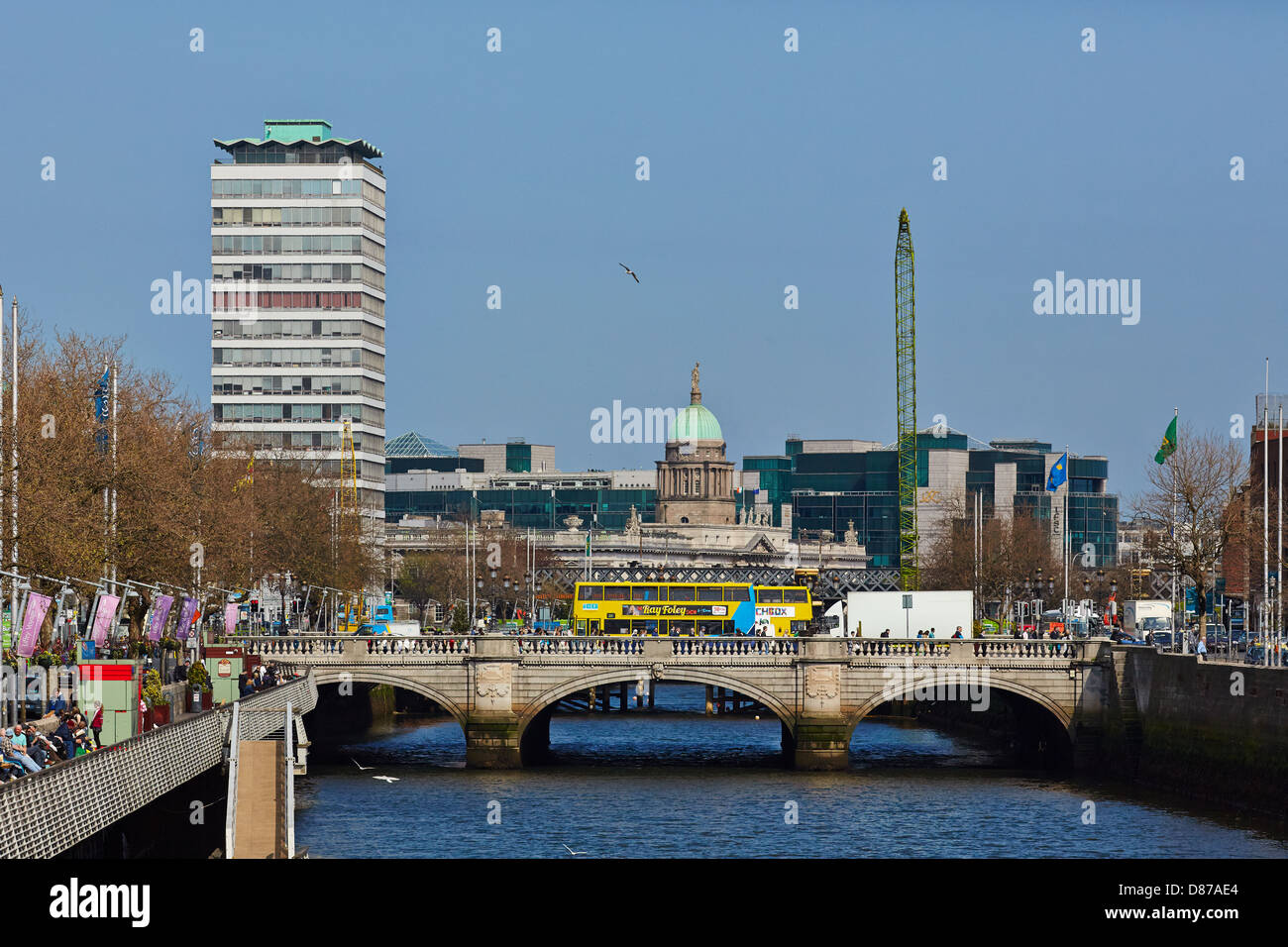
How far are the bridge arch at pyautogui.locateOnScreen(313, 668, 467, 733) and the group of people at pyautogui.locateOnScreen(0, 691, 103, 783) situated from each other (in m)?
38.2

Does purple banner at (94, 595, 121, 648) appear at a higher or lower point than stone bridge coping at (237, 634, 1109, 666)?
higher

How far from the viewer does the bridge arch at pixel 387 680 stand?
84.2 metres

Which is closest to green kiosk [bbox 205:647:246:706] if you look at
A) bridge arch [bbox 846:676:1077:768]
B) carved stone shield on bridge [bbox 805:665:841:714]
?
carved stone shield on bridge [bbox 805:665:841:714]

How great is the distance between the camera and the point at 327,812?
226 feet

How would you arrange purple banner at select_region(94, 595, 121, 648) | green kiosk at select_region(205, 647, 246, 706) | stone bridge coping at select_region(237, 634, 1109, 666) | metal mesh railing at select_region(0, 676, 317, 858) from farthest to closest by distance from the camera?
stone bridge coping at select_region(237, 634, 1109, 666)
green kiosk at select_region(205, 647, 246, 706)
purple banner at select_region(94, 595, 121, 648)
metal mesh railing at select_region(0, 676, 317, 858)

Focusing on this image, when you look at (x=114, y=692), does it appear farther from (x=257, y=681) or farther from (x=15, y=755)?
(x=257, y=681)

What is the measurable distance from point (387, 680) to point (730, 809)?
20.0 m

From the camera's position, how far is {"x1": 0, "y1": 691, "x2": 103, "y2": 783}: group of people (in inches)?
1398

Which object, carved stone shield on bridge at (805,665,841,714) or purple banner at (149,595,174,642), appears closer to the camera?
purple banner at (149,595,174,642)

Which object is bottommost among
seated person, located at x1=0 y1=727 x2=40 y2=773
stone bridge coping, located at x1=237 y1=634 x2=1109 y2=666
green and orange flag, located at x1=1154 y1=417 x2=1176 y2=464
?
seated person, located at x1=0 y1=727 x2=40 y2=773

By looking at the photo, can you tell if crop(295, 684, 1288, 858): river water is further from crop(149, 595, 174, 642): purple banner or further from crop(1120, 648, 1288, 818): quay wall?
crop(149, 595, 174, 642): purple banner

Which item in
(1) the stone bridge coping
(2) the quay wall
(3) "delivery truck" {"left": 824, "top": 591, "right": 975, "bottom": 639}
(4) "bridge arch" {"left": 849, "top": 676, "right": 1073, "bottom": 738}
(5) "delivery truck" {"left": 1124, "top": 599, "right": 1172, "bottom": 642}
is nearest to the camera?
(2) the quay wall
